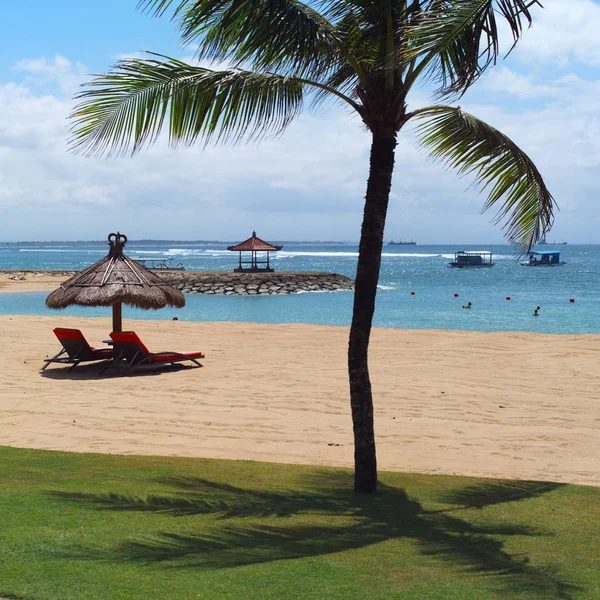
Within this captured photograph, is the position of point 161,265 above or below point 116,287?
above

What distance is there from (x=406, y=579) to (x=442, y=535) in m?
0.96

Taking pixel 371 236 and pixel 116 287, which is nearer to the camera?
pixel 371 236

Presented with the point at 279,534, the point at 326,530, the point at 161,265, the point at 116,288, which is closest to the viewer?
the point at 279,534

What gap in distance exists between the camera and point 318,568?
4.11m

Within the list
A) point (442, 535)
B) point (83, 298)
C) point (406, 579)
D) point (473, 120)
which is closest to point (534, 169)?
point (473, 120)

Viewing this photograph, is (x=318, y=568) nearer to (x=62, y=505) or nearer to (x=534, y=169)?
(x=62, y=505)

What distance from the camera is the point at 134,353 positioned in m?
13.7

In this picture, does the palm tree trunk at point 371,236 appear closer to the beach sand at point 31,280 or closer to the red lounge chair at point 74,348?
the red lounge chair at point 74,348

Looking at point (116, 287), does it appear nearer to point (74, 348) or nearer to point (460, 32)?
point (74, 348)

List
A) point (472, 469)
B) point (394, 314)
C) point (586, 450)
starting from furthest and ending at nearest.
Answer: point (394, 314) → point (586, 450) → point (472, 469)

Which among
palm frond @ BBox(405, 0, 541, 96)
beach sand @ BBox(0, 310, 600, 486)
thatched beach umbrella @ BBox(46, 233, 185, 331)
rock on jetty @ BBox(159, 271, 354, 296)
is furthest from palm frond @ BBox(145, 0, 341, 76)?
rock on jetty @ BBox(159, 271, 354, 296)

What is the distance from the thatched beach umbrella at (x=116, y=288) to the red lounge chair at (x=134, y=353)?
60cm

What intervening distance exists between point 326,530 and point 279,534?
1.04ft

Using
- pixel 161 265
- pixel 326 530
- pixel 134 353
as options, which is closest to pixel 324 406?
pixel 134 353
